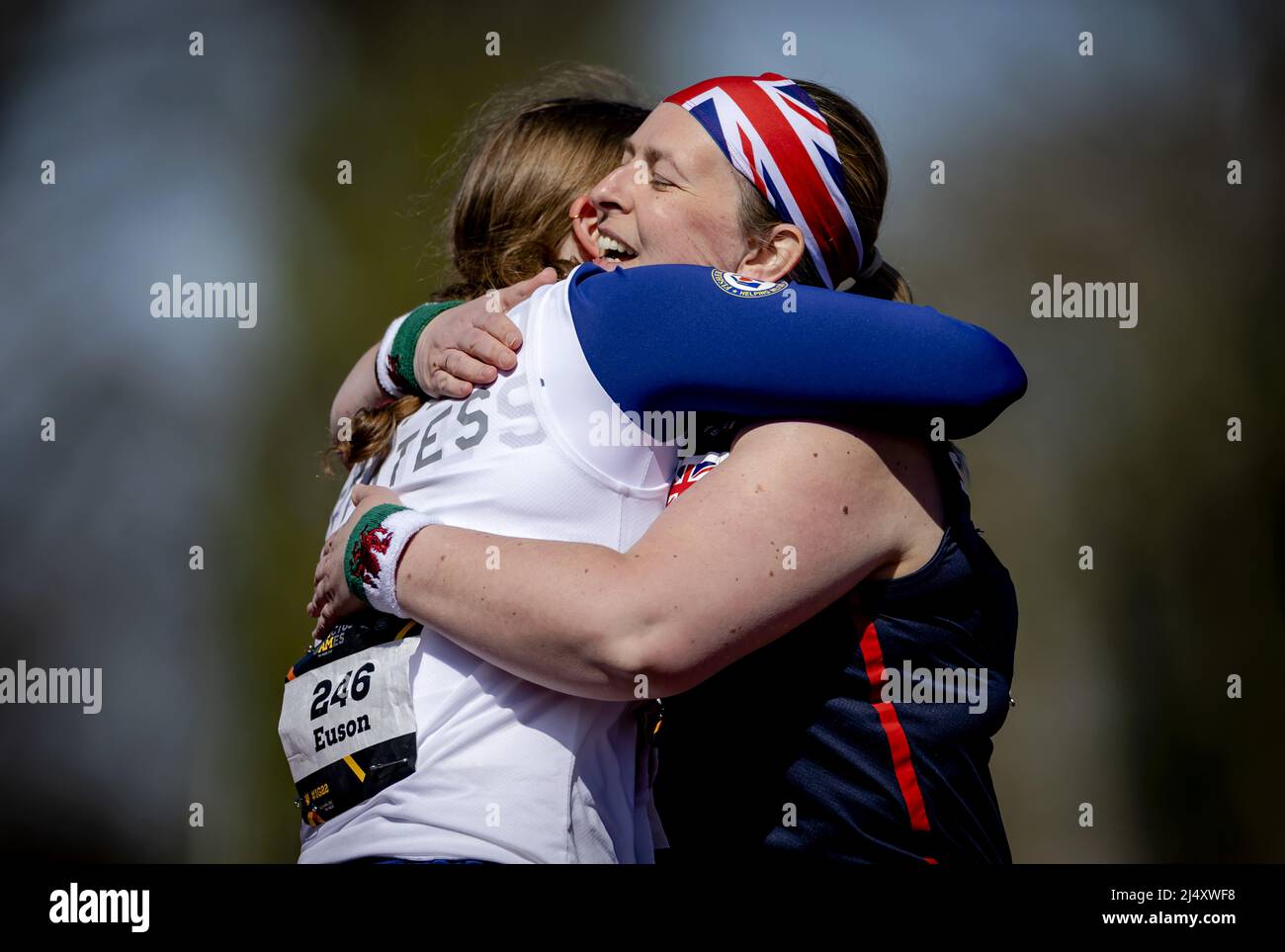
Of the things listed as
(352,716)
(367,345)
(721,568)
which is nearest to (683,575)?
(721,568)

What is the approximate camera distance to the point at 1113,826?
7.36m

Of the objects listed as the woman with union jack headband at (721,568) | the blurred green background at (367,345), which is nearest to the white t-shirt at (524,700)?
the woman with union jack headband at (721,568)

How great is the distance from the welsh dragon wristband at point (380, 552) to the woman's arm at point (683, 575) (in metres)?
0.02

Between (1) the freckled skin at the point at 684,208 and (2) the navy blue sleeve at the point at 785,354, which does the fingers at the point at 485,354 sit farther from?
(1) the freckled skin at the point at 684,208

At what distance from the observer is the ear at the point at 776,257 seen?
2.50 m

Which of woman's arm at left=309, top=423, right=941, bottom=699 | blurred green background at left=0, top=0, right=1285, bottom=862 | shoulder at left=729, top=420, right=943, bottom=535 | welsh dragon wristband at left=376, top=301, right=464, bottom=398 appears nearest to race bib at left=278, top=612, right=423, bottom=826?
woman's arm at left=309, top=423, right=941, bottom=699

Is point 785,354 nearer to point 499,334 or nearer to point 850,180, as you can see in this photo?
point 499,334

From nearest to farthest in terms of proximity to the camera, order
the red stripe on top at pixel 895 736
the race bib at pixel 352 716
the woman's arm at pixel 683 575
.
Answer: the woman's arm at pixel 683 575 → the race bib at pixel 352 716 → the red stripe on top at pixel 895 736

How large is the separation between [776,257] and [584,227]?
18.4 inches

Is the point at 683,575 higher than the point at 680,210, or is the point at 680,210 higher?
the point at 680,210

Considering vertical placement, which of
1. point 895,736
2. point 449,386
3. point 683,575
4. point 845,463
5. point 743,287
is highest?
point 743,287

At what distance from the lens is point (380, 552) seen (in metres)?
1.98

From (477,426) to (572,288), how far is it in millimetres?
292

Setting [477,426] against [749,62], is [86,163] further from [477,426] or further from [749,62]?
[477,426]
